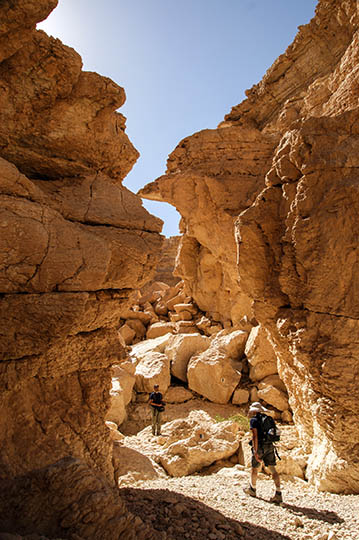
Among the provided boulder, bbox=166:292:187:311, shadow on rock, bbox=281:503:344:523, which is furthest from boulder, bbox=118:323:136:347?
shadow on rock, bbox=281:503:344:523

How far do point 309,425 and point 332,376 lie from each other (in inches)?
62.0

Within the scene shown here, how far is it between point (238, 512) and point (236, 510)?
0.06m

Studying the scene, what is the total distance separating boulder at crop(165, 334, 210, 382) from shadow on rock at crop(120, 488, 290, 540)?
6101 mm

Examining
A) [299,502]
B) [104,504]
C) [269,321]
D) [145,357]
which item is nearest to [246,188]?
[269,321]

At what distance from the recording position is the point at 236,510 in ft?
11.0

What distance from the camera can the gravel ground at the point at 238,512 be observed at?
2721 mm

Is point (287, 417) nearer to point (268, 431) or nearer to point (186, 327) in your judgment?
point (268, 431)

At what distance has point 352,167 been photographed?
168 inches

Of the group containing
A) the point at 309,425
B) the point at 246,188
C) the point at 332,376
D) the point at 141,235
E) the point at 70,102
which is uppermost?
the point at 246,188

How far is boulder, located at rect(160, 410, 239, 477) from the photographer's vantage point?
16.5ft

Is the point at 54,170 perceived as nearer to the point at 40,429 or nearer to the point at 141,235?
the point at 141,235

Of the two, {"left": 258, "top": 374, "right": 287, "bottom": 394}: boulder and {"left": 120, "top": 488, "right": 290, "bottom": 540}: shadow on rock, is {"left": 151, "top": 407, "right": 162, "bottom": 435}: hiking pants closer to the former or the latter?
{"left": 258, "top": 374, "right": 287, "bottom": 394}: boulder

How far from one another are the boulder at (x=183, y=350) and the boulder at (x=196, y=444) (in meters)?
2.99

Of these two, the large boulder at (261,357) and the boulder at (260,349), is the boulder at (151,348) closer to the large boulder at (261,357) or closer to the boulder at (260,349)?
the boulder at (260,349)
